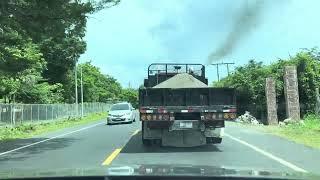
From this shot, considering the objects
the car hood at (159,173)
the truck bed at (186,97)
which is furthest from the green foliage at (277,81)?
the car hood at (159,173)

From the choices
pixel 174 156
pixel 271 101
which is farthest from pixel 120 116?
pixel 174 156

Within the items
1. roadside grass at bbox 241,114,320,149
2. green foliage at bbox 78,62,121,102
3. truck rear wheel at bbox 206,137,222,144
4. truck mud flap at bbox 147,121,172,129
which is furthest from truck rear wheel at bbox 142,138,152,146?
green foliage at bbox 78,62,121,102

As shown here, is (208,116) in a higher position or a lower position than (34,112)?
lower

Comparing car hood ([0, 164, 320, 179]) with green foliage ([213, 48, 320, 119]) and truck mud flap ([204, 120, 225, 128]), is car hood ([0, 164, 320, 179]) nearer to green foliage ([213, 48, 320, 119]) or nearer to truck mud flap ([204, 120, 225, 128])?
truck mud flap ([204, 120, 225, 128])

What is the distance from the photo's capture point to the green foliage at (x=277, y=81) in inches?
1770

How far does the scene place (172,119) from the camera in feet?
64.6

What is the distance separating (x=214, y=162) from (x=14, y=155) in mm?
7259

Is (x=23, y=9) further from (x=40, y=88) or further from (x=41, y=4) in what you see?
(x=40, y=88)

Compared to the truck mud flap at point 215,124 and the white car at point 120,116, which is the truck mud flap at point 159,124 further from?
the white car at point 120,116

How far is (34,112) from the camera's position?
51.3 metres

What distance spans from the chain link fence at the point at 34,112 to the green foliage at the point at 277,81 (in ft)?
43.5

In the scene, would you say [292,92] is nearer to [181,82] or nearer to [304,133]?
[304,133]

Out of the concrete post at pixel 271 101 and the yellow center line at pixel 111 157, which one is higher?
the concrete post at pixel 271 101

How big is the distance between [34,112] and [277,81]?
59.8 ft
